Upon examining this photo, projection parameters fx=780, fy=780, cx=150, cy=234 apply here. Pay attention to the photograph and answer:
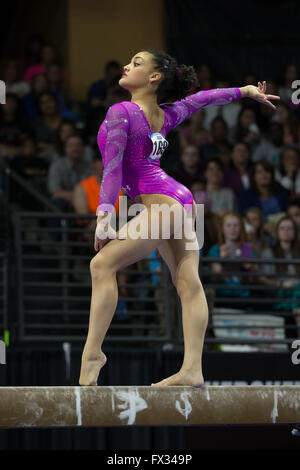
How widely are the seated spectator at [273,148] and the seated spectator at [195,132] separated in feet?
1.92

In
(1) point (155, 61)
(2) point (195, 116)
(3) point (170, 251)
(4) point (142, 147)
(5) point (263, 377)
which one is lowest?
(5) point (263, 377)

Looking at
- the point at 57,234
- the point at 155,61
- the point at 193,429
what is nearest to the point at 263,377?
the point at 193,429

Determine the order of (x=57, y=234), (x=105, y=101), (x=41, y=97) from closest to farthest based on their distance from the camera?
1. (x=57, y=234)
2. (x=41, y=97)
3. (x=105, y=101)

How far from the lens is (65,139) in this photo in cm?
796

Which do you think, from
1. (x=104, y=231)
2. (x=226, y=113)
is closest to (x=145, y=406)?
(x=104, y=231)

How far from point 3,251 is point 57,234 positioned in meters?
0.88

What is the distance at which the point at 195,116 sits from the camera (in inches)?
359

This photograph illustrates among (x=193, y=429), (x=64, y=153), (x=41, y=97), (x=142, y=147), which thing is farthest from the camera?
(x=41, y=97)

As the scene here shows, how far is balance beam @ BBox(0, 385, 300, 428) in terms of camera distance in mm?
3262

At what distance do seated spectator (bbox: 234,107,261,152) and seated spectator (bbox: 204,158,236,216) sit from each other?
142 cm

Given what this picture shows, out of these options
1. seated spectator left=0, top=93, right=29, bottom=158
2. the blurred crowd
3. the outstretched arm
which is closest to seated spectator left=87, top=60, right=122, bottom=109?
the blurred crowd

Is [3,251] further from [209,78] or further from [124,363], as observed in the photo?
[209,78]

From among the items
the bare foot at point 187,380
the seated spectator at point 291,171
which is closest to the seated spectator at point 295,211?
the seated spectator at point 291,171

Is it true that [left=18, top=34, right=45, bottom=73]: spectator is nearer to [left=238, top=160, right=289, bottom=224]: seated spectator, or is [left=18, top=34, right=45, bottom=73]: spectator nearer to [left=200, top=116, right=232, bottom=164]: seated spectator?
[left=200, top=116, right=232, bottom=164]: seated spectator
